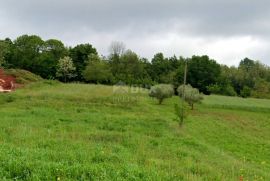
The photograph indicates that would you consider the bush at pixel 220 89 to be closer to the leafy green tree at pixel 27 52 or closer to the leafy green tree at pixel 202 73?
the leafy green tree at pixel 202 73

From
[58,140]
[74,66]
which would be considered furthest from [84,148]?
[74,66]

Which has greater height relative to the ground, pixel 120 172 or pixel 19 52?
pixel 19 52

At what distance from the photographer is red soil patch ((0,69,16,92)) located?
36862 mm

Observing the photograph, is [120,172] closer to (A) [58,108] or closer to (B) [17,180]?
(B) [17,180]

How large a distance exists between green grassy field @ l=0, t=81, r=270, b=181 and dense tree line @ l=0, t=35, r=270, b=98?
47278 millimetres

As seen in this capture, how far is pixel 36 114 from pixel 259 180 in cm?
1465

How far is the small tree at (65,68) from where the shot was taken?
7738cm

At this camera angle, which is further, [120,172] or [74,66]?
[74,66]

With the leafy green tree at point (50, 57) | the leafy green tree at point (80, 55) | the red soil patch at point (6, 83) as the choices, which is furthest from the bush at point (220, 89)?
the red soil patch at point (6, 83)

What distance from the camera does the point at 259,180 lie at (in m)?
10.8

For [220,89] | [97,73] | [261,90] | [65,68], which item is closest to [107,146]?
[97,73]

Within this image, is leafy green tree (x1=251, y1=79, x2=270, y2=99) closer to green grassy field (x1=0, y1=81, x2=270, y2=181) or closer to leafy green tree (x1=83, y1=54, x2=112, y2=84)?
leafy green tree (x1=83, y1=54, x2=112, y2=84)

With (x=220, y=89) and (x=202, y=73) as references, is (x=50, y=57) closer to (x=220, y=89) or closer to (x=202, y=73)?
(x=202, y=73)

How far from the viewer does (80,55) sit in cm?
8806
